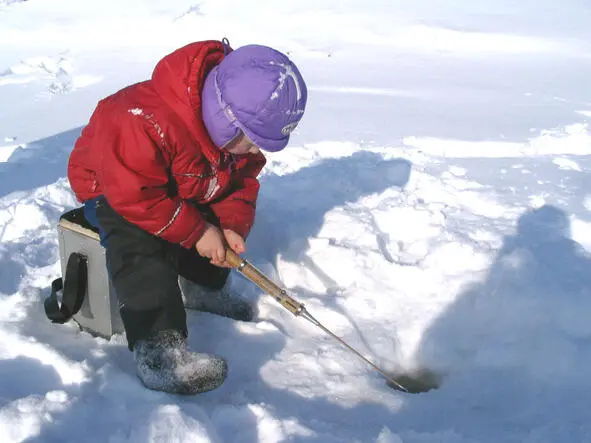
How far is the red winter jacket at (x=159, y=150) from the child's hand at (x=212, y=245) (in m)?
0.03

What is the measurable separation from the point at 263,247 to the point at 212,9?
8.23m

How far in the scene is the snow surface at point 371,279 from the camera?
70.9 inches

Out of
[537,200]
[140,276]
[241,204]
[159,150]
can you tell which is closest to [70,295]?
[140,276]

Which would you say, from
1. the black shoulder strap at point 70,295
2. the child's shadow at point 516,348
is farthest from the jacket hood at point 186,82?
the child's shadow at point 516,348

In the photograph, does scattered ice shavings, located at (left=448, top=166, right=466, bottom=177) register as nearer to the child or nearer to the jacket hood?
the child

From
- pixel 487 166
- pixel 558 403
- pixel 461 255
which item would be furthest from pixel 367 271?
pixel 487 166

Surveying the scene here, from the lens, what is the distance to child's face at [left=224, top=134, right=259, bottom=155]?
2.00 metres

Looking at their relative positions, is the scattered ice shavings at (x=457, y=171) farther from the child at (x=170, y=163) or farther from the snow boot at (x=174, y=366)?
the snow boot at (x=174, y=366)

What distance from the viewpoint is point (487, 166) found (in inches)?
164

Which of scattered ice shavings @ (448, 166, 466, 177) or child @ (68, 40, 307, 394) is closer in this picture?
child @ (68, 40, 307, 394)

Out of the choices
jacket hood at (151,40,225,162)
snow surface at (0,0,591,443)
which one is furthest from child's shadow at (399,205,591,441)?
jacket hood at (151,40,225,162)

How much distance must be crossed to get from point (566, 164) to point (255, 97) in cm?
322

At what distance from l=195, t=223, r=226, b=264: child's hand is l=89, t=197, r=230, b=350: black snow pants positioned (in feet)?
0.43

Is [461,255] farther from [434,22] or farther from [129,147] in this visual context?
[434,22]
